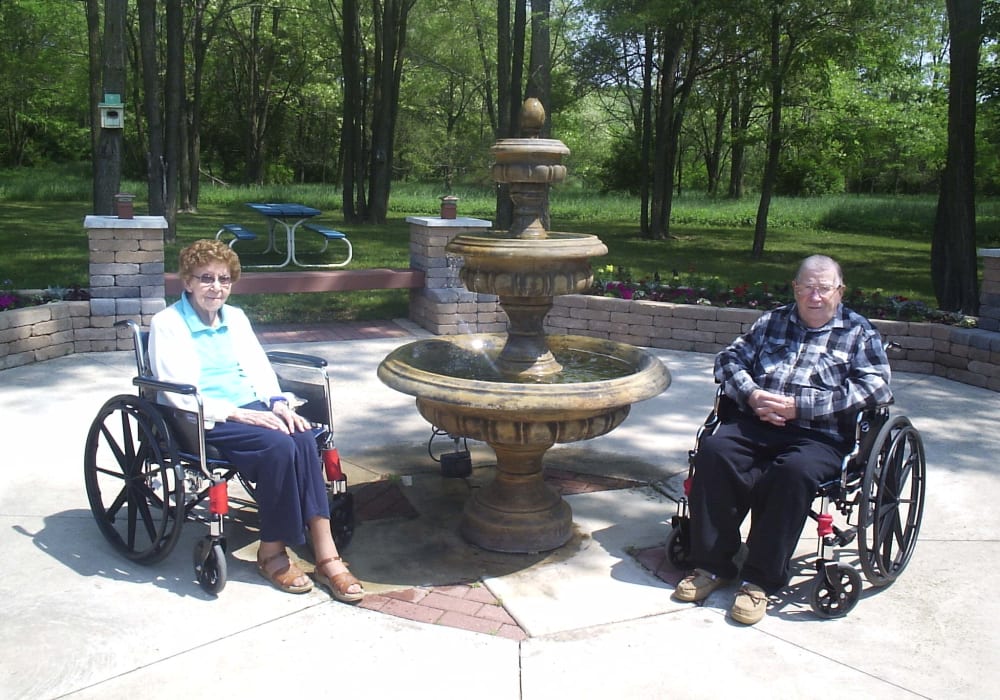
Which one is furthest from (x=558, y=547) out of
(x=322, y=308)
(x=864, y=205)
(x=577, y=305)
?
(x=864, y=205)

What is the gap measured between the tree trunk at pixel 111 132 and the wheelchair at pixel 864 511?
7587 mm

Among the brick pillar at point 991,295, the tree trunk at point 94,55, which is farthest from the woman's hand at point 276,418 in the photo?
the tree trunk at point 94,55

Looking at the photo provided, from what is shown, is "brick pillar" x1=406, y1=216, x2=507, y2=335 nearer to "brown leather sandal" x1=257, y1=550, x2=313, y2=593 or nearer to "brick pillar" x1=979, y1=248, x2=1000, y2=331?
"brick pillar" x1=979, y1=248, x2=1000, y2=331

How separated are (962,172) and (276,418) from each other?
7.80 m

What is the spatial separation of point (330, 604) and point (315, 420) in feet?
2.96

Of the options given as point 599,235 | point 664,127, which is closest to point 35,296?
point 664,127

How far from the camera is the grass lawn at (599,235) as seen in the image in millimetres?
10391

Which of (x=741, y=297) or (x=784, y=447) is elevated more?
(x=741, y=297)

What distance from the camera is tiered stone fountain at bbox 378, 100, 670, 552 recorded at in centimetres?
369

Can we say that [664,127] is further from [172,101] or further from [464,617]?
[464,617]

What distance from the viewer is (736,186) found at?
2995cm

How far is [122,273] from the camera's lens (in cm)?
742

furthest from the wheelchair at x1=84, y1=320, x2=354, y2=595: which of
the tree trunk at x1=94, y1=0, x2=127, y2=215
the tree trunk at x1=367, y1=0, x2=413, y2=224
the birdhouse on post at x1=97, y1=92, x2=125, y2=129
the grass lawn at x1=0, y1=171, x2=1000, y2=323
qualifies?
the tree trunk at x1=367, y1=0, x2=413, y2=224

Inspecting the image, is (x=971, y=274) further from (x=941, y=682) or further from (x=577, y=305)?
(x=941, y=682)
